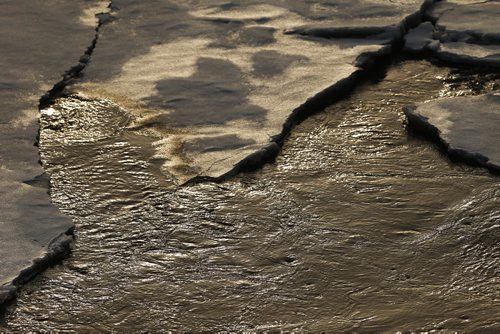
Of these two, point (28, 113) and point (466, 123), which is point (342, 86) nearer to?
point (466, 123)

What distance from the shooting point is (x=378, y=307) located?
2.60m

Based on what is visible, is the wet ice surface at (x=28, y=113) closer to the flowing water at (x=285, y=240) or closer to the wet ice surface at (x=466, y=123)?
the flowing water at (x=285, y=240)

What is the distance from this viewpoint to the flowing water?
103 inches

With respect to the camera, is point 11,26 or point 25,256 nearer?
point 25,256

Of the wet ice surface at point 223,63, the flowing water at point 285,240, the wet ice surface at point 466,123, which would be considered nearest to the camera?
the flowing water at point 285,240

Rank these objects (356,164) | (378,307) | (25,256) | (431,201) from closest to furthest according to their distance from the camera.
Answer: (378,307) < (25,256) < (431,201) < (356,164)

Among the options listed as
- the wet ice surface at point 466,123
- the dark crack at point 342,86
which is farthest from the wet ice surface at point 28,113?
the wet ice surface at point 466,123

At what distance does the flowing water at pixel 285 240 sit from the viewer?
2.60 metres

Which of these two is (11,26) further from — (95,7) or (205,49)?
(205,49)

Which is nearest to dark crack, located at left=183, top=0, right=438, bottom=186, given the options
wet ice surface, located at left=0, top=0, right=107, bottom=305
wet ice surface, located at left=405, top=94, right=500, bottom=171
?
wet ice surface, located at left=405, top=94, right=500, bottom=171

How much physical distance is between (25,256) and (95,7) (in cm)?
207

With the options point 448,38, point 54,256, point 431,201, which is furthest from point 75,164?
point 448,38

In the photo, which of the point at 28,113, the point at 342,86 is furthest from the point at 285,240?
the point at 28,113

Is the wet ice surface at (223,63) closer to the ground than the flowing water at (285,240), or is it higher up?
higher up
